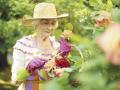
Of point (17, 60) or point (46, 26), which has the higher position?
point (46, 26)

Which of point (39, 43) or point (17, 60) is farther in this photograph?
point (39, 43)

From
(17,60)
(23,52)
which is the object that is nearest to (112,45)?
(17,60)

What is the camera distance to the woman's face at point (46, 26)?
489cm

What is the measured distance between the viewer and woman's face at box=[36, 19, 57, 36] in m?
4.89

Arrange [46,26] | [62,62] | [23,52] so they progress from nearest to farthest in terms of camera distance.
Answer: [62,62]
[23,52]
[46,26]

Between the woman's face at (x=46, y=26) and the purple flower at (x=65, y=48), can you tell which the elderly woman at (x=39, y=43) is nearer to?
the woman's face at (x=46, y=26)

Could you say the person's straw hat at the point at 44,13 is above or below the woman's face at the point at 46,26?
above

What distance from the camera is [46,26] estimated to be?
491 centimetres

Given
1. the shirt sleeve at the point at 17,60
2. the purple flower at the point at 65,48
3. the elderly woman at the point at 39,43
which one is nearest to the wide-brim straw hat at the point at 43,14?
the elderly woman at the point at 39,43

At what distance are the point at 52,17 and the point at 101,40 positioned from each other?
393 centimetres

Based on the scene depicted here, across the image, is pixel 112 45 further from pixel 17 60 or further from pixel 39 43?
pixel 39 43

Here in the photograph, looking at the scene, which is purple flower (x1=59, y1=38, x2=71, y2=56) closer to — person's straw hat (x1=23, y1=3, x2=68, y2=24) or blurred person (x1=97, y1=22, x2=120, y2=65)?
blurred person (x1=97, y1=22, x2=120, y2=65)

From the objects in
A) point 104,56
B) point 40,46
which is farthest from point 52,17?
point 104,56

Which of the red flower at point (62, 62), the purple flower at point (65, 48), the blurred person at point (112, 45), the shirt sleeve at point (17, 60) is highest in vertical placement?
the blurred person at point (112, 45)
